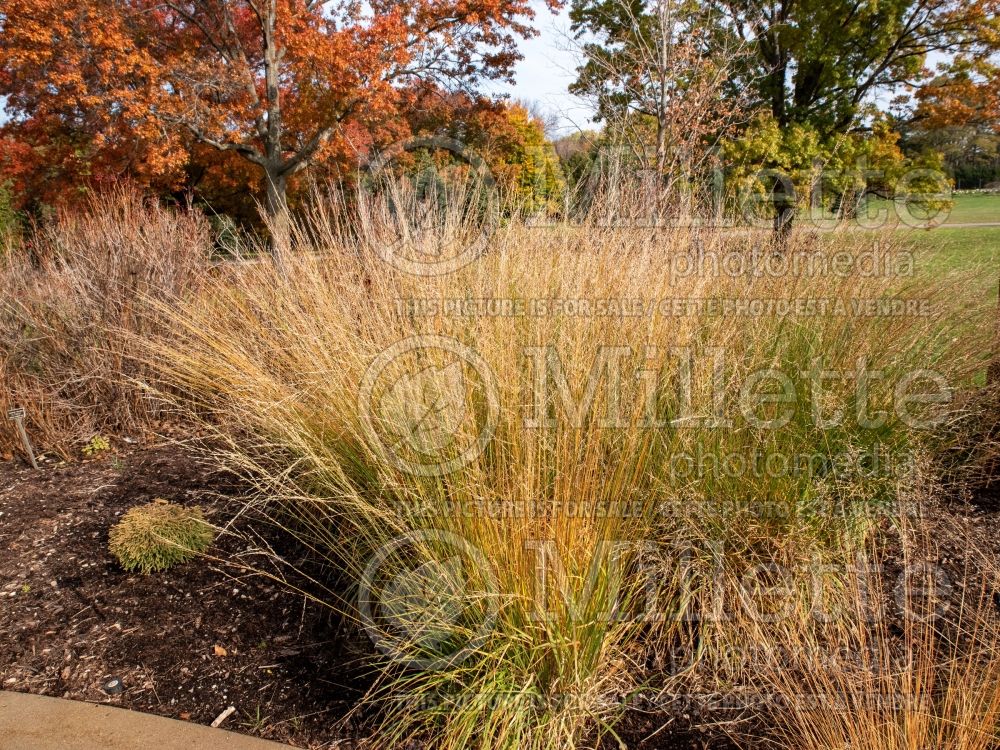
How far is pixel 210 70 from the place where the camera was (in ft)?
29.4

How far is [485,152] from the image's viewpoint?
36.6 feet

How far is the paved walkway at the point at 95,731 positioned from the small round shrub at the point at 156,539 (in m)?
0.64

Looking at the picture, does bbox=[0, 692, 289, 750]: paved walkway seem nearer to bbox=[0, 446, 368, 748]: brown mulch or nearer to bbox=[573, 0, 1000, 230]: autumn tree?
bbox=[0, 446, 368, 748]: brown mulch

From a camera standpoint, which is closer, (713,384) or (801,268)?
(713,384)

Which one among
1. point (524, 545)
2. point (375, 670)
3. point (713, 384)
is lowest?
point (375, 670)

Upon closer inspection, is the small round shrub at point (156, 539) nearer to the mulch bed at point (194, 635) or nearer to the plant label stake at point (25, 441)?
the mulch bed at point (194, 635)

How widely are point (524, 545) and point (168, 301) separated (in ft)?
12.1

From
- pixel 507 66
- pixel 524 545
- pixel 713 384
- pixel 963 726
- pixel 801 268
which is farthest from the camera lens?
pixel 507 66

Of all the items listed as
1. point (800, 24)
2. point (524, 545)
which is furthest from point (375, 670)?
point (800, 24)

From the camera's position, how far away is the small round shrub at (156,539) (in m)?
2.65

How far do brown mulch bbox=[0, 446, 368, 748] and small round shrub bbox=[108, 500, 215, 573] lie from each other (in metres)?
0.06

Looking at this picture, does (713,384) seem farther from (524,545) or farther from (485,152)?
(485,152)

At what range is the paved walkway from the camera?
189 centimetres

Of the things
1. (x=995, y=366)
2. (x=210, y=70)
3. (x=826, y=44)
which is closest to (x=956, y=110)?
(x=826, y=44)
